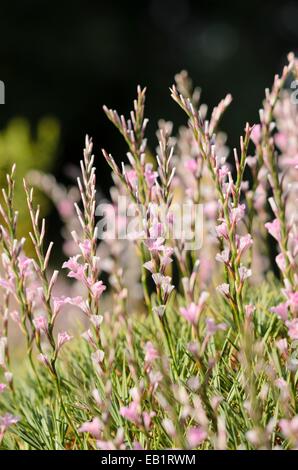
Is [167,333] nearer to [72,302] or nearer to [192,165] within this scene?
[72,302]

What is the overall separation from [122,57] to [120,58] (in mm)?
40

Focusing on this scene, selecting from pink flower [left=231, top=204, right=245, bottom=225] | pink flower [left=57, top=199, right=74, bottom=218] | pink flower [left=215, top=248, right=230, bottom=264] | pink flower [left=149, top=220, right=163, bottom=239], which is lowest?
pink flower [left=215, top=248, right=230, bottom=264]

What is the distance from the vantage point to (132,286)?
350cm

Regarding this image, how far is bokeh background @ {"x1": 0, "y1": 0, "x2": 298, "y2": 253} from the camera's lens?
10258mm

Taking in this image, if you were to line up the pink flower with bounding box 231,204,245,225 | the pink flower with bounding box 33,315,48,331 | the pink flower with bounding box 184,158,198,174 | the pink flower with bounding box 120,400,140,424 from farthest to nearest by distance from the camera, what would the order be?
1. the pink flower with bounding box 184,158,198,174
2. the pink flower with bounding box 33,315,48,331
3. the pink flower with bounding box 231,204,245,225
4. the pink flower with bounding box 120,400,140,424

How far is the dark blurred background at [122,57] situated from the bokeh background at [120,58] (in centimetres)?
2

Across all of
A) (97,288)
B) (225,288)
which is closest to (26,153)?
(97,288)

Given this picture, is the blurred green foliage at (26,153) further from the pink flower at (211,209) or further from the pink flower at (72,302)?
the pink flower at (72,302)

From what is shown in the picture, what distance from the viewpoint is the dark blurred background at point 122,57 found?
10273 mm

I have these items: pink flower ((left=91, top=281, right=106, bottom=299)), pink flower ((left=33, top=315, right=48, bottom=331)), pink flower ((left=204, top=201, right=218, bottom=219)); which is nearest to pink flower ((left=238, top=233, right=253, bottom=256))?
pink flower ((left=91, top=281, right=106, bottom=299))

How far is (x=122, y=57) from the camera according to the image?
10727 mm

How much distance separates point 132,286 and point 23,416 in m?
1.41

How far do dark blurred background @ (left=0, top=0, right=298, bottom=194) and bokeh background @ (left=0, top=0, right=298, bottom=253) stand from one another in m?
0.02

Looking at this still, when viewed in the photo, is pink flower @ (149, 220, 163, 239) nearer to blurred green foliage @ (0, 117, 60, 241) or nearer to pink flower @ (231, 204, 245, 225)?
pink flower @ (231, 204, 245, 225)
